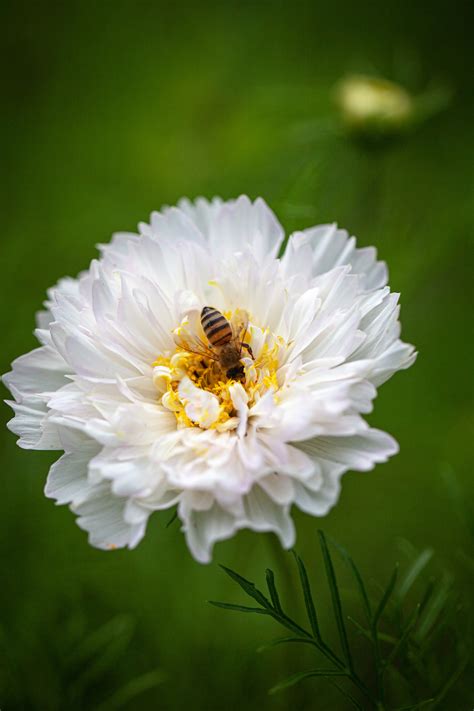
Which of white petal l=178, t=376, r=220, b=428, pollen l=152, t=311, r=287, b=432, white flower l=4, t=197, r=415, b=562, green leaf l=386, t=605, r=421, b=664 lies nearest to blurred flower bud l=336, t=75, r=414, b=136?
white flower l=4, t=197, r=415, b=562

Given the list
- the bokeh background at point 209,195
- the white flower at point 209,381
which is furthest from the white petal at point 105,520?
the bokeh background at point 209,195

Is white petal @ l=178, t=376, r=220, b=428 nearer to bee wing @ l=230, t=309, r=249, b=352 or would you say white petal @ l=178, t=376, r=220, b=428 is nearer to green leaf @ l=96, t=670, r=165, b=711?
bee wing @ l=230, t=309, r=249, b=352

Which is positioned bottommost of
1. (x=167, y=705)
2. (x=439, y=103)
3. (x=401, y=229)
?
(x=167, y=705)

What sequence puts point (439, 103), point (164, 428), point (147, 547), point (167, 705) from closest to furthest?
point (164, 428) < point (167, 705) < point (147, 547) < point (439, 103)

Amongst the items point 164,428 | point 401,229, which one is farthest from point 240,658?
point 401,229

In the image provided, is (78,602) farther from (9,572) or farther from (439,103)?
(439,103)

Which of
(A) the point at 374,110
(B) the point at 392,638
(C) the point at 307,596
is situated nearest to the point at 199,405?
(C) the point at 307,596

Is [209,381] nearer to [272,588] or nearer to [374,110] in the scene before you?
[272,588]
